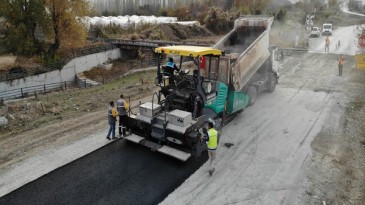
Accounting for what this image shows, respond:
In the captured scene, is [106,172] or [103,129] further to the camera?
[103,129]

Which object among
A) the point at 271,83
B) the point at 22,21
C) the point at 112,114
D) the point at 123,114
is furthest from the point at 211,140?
the point at 22,21

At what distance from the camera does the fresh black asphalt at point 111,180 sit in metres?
7.41

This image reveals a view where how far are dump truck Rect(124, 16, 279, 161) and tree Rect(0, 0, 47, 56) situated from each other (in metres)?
21.0

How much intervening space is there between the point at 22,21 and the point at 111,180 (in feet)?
78.4

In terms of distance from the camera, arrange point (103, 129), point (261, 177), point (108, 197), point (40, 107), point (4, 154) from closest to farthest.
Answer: point (108, 197) → point (261, 177) → point (4, 154) → point (103, 129) → point (40, 107)

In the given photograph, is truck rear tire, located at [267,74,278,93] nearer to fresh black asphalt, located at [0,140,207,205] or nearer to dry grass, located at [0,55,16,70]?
fresh black asphalt, located at [0,140,207,205]

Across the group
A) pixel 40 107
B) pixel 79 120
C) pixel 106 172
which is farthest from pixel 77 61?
pixel 106 172

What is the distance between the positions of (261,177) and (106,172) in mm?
3965

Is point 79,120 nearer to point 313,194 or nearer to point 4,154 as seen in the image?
point 4,154

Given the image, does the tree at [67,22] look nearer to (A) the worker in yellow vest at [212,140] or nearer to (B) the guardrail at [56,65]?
(B) the guardrail at [56,65]

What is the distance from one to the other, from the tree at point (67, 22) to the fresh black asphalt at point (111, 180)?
22277 millimetres

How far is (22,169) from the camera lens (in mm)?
8688

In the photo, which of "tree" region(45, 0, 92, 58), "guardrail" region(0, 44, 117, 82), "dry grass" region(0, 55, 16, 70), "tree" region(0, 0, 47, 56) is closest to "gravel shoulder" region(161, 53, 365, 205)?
"guardrail" region(0, 44, 117, 82)

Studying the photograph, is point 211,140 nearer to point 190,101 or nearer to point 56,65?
point 190,101
